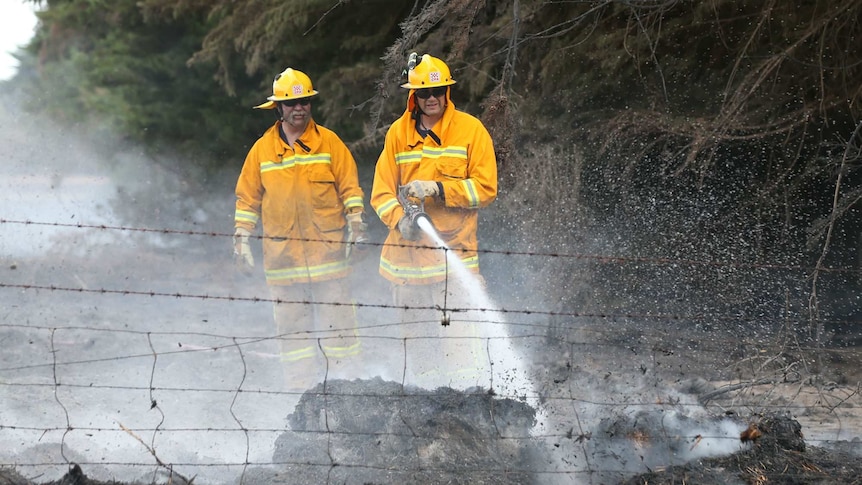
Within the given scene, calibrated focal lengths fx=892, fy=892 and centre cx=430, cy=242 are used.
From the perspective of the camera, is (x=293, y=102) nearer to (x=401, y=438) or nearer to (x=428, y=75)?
(x=428, y=75)

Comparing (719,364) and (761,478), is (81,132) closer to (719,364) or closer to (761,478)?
(719,364)

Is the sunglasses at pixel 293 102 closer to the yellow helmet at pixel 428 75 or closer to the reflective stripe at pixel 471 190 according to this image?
the yellow helmet at pixel 428 75

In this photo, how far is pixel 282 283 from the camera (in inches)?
255

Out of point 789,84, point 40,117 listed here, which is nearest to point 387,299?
point 789,84

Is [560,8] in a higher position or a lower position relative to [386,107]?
higher

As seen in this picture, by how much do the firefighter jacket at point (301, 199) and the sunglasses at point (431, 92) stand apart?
32.2 inches

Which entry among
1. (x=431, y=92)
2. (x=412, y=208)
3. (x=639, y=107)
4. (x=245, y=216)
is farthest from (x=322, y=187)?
(x=639, y=107)

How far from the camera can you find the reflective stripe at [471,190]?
576 centimetres

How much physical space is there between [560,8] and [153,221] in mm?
6809

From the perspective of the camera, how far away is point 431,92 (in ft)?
19.0

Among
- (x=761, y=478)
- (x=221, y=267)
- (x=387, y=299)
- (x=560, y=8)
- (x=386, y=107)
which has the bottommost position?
(x=221, y=267)

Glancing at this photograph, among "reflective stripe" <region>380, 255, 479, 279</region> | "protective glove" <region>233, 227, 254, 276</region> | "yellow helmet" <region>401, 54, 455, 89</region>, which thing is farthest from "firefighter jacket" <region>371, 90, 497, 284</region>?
"protective glove" <region>233, 227, 254, 276</region>

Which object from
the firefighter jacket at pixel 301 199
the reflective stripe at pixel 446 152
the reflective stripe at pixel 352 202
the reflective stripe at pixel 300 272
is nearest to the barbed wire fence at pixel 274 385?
the reflective stripe at pixel 300 272

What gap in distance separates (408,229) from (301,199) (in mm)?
955
